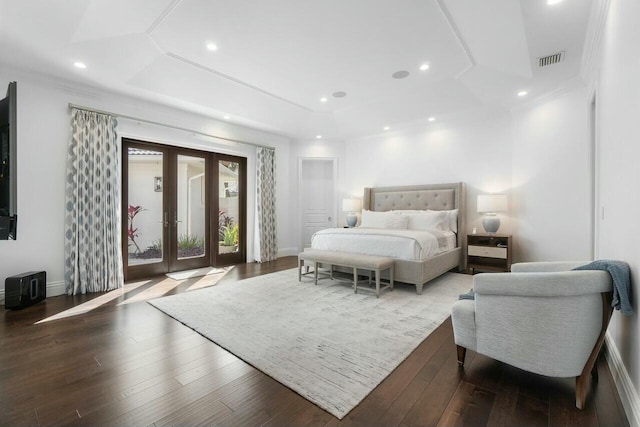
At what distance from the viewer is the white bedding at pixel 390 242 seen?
3.95m

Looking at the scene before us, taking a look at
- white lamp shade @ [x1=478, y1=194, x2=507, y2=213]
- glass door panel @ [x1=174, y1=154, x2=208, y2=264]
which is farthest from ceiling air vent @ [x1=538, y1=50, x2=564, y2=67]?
glass door panel @ [x1=174, y1=154, x2=208, y2=264]

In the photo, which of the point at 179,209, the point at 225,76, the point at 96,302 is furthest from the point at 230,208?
the point at 96,302

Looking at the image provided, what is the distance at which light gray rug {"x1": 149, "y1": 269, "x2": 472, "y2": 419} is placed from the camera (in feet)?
6.31

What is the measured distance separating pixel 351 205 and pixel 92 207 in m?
4.68

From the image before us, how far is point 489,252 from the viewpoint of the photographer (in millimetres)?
4715

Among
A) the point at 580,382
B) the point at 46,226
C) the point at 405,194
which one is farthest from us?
the point at 405,194

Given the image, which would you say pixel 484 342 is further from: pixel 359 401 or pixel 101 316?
pixel 101 316

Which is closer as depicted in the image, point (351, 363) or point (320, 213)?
point (351, 363)

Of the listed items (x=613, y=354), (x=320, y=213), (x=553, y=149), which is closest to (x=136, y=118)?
(x=320, y=213)

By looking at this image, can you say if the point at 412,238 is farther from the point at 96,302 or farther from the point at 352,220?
the point at 96,302

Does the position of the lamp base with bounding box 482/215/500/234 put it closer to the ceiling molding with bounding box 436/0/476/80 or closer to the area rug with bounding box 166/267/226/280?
the ceiling molding with bounding box 436/0/476/80

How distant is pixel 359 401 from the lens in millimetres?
1682

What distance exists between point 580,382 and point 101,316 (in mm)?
4030

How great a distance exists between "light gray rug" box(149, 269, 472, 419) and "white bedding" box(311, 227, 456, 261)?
1.72 feet
